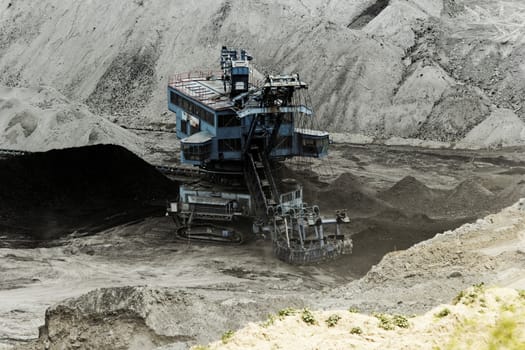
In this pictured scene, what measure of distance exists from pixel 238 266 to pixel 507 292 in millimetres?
17706

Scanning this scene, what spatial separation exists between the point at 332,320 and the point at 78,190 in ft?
88.1

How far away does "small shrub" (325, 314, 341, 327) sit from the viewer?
11.4 meters

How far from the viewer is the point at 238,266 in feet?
91.8

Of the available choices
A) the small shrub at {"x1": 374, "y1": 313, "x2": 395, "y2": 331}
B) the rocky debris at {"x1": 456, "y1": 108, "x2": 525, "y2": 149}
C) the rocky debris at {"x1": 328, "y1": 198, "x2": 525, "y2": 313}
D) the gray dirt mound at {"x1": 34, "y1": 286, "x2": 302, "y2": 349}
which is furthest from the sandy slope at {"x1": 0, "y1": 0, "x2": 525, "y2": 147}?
the small shrub at {"x1": 374, "y1": 313, "x2": 395, "y2": 331}

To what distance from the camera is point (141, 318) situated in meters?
16.3

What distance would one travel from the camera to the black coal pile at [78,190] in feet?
111

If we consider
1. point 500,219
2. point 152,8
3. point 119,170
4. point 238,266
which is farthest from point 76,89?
point 500,219

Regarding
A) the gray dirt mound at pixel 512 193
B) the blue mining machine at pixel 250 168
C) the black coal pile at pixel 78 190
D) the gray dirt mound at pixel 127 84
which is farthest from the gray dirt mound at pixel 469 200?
the gray dirt mound at pixel 127 84

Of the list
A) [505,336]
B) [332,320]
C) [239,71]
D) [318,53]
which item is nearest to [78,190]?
[239,71]

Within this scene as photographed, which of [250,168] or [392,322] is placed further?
[250,168]

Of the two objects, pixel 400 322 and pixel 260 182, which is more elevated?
pixel 260 182

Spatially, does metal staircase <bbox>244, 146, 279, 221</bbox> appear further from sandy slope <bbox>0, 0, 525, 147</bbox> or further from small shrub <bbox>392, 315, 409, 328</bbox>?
small shrub <bbox>392, 315, 409, 328</bbox>

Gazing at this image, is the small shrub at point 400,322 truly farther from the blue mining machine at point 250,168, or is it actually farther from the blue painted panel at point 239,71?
the blue painted panel at point 239,71

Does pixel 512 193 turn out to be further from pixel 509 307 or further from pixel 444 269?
pixel 509 307
